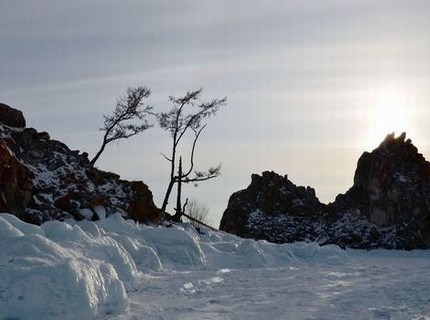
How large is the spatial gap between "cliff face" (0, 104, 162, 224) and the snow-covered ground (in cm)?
184

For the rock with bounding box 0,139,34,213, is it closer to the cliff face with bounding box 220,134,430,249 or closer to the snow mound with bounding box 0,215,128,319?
the snow mound with bounding box 0,215,128,319

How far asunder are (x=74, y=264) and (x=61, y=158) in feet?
40.5

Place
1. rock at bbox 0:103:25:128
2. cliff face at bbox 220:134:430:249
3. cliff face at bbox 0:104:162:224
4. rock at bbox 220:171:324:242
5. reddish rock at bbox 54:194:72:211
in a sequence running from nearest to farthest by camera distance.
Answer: cliff face at bbox 0:104:162:224 → reddish rock at bbox 54:194:72:211 → rock at bbox 0:103:25:128 → cliff face at bbox 220:134:430:249 → rock at bbox 220:171:324:242

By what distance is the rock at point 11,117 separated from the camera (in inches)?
693

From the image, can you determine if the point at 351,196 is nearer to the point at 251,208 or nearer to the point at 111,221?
the point at 251,208

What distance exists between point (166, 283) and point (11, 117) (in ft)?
35.3

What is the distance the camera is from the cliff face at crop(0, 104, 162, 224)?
577 inches

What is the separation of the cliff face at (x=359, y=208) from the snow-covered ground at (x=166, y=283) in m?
17.5

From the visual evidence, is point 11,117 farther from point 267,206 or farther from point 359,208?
point 359,208

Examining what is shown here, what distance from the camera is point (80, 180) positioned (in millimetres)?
17750

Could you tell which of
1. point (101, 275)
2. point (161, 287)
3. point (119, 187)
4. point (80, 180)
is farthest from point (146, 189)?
point (101, 275)

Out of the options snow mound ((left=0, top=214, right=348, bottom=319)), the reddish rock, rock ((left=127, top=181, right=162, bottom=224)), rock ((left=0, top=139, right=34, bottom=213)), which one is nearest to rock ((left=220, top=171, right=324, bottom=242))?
rock ((left=127, top=181, right=162, bottom=224))

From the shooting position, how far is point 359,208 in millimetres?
33250

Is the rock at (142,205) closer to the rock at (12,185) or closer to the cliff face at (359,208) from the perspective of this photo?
the rock at (12,185)
